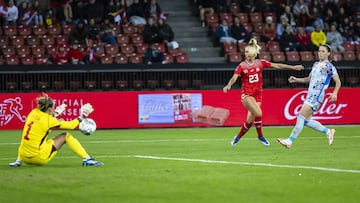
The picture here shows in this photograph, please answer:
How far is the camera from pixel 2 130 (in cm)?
2648

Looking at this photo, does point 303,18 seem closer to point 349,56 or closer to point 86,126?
point 349,56

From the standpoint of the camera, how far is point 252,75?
58.0 feet

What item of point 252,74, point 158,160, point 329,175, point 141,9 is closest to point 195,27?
point 141,9

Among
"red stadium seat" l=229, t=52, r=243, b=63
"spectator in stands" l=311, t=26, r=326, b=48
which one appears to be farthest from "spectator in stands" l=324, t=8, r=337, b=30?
"red stadium seat" l=229, t=52, r=243, b=63

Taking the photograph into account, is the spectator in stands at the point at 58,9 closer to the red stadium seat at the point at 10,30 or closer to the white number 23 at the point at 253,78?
the red stadium seat at the point at 10,30

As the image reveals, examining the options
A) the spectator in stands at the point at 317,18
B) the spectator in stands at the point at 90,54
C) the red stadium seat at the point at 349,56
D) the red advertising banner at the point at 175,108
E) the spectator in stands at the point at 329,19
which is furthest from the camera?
the spectator in stands at the point at 329,19

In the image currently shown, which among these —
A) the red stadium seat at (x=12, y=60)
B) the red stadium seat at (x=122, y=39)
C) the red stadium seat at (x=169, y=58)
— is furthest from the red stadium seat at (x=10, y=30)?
the red stadium seat at (x=169, y=58)

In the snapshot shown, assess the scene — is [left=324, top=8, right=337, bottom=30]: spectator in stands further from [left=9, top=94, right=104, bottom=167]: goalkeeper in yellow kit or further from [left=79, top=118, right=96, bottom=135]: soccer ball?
[left=79, top=118, right=96, bottom=135]: soccer ball

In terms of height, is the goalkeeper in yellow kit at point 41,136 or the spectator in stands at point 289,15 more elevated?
the spectator in stands at point 289,15

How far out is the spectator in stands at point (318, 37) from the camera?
31.7 m

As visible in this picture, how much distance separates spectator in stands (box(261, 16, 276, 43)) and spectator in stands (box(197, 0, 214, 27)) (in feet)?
7.93


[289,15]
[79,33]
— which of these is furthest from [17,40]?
[289,15]

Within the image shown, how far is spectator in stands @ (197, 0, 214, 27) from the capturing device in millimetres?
33219

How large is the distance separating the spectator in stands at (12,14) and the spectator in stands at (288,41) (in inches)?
404
